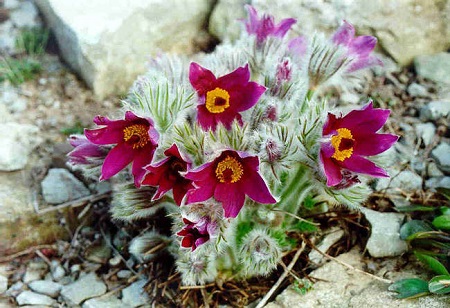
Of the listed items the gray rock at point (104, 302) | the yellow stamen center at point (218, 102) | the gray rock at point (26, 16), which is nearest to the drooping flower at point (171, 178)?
the yellow stamen center at point (218, 102)

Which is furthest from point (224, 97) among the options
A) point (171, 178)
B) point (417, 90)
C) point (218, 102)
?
point (417, 90)

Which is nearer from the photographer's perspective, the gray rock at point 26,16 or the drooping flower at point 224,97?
the drooping flower at point 224,97

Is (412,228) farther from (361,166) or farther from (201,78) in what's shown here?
(201,78)

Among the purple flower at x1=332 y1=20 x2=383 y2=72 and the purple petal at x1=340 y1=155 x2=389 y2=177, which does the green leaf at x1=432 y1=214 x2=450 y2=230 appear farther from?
the purple flower at x1=332 y1=20 x2=383 y2=72

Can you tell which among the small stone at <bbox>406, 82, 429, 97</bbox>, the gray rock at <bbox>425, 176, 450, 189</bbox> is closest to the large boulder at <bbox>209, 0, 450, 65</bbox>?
the small stone at <bbox>406, 82, 429, 97</bbox>

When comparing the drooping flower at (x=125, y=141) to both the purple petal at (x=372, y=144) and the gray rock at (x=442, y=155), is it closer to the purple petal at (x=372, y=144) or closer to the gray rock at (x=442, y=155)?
the purple petal at (x=372, y=144)

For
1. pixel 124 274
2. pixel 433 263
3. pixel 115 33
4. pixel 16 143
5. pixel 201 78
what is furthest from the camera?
pixel 115 33
